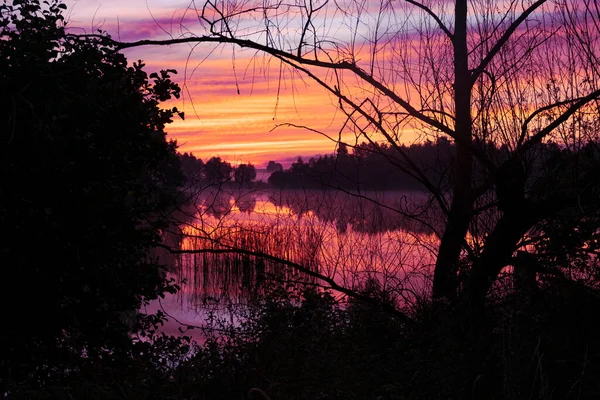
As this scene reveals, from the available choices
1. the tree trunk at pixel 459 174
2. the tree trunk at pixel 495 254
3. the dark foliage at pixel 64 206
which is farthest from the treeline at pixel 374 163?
the dark foliage at pixel 64 206

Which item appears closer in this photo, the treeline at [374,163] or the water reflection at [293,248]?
the treeline at [374,163]

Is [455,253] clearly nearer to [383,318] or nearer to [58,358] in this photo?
[383,318]

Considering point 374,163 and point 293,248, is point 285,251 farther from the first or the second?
point 374,163

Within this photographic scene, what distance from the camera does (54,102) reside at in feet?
17.8

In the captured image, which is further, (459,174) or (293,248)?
(293,248)

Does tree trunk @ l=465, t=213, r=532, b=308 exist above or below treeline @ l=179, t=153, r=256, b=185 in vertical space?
below

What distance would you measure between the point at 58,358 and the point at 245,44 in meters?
3.12

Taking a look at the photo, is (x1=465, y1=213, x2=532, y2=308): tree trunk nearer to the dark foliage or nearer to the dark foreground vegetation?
the dark foreground vegetation

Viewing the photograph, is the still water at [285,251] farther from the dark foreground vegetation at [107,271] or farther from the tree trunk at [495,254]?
the tree trunk at [495,254]

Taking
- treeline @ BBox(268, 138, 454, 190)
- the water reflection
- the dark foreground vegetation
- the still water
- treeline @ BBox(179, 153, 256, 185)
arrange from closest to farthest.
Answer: the dark foreground vegetation
treeline @ BBox(268, 138, 454, 190)
treeline @ BBox(179, 153, 256, 185)
the water reflection
the still water

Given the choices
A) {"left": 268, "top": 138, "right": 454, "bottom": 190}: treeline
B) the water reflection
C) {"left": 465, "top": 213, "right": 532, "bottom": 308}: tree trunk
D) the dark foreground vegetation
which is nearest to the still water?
the water reflection

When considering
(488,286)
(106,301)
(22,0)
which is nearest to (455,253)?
(488,286)

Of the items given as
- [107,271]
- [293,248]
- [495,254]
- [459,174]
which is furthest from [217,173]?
[293,248]

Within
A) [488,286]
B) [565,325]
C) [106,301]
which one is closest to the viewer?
[565,325]
